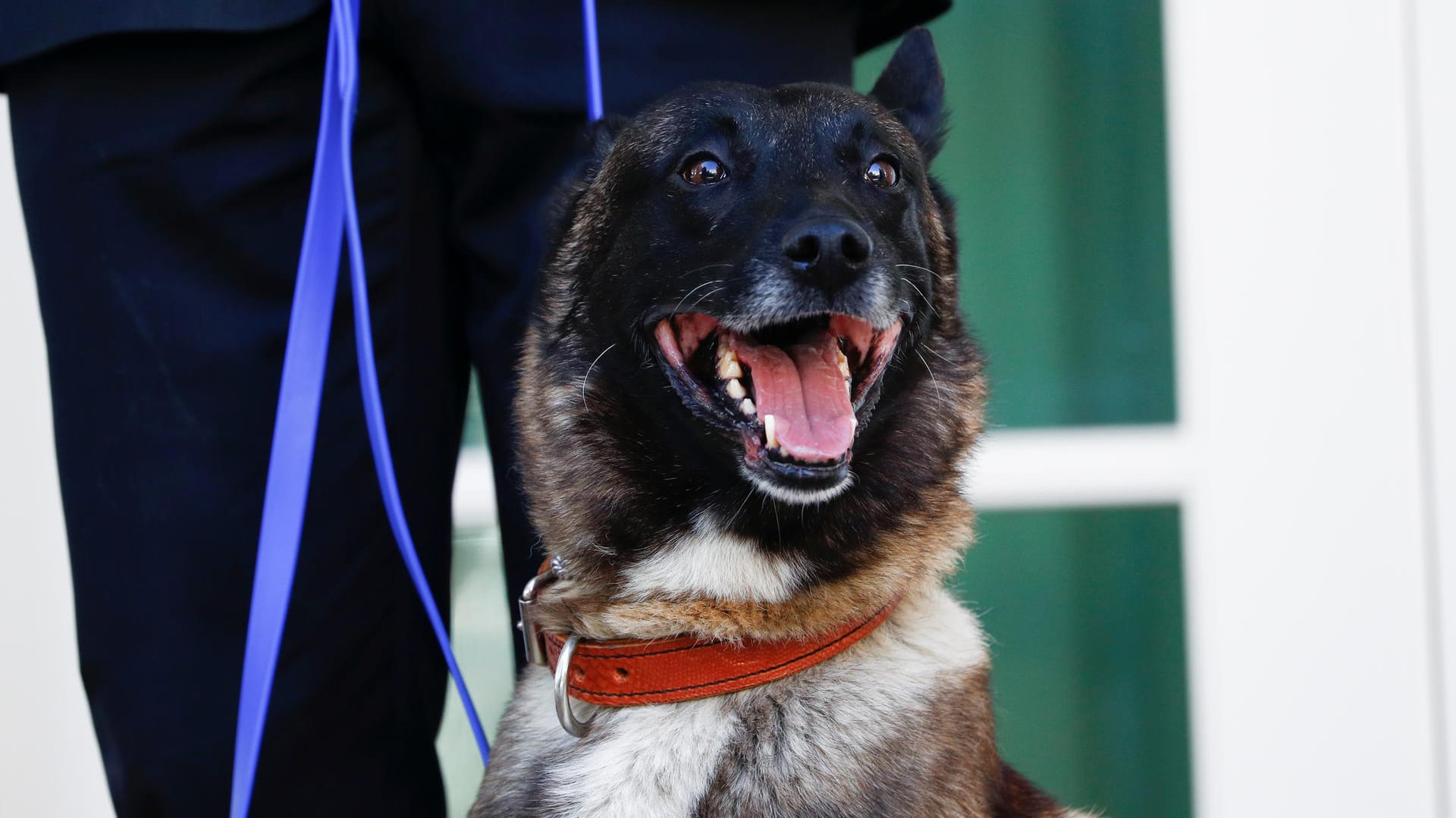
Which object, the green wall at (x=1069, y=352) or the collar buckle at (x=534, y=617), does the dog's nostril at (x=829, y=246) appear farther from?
the green wall at (x=1069, y=352)

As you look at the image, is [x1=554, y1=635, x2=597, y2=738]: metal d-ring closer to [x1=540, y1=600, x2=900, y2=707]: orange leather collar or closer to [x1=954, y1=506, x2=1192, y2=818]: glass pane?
[x1=540, y1=600, x2=900, y2=707]: orange leather collar

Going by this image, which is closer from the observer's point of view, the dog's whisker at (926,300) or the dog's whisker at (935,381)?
the dog's whisker at (926,300)

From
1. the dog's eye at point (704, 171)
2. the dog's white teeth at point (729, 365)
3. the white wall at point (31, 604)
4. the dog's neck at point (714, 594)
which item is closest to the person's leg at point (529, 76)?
the dog's eye at point (704, 171)

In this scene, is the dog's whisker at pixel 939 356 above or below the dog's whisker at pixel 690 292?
below

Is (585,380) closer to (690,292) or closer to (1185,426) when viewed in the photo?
(690,292)

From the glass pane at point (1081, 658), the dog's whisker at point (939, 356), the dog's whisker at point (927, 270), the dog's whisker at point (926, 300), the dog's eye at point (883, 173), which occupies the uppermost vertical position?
the dog's eye at point (883, 173)

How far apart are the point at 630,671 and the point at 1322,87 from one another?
7.20ft

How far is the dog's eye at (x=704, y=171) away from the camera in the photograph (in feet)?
4.94

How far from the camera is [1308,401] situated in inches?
101

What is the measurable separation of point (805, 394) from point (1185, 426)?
1701 millimetres

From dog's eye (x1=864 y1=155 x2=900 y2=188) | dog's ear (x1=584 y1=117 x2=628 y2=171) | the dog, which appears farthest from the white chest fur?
dog's ear (x1=584 y1=117 x2=628 y2=171)

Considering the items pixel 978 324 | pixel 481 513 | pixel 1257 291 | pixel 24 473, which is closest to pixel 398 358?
pixel 481 513

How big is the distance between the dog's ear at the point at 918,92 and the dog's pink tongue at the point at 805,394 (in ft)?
1.54

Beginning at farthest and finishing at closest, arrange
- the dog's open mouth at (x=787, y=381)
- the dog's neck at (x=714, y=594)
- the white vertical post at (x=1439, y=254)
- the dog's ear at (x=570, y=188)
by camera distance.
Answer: the white vertical post at (x=1439, y=254) < the dog's ear at (x=570, y=188) < the dog's neck at (x=714, y=594) < the dog's open mouth at (x=787, y=381)
